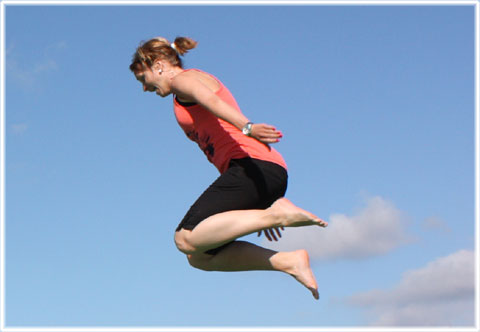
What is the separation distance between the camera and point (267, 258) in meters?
6.91

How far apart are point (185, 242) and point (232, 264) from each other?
581 millimetres

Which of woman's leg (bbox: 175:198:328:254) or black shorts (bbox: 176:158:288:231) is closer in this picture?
woman's leg (bbox: 175:198:328:254)

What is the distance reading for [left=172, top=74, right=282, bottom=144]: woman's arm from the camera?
5930 mm

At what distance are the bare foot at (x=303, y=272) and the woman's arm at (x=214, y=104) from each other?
1.49 m

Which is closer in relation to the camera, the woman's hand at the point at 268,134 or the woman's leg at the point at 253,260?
the woman's hand at the point at 268,134

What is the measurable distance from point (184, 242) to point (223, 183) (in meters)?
0.65

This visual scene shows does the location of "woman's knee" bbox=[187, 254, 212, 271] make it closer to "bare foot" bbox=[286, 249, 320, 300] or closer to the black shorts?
the black shorts

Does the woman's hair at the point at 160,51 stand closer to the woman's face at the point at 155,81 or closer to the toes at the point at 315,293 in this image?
the woman's face at the point at 155,81

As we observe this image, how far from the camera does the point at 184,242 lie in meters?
6.67

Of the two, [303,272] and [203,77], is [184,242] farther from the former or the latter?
[203,77]

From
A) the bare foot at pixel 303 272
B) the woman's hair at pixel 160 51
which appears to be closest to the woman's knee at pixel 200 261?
the bare foot at pixel 303 272

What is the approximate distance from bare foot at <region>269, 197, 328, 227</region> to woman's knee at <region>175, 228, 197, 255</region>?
2.67 feet

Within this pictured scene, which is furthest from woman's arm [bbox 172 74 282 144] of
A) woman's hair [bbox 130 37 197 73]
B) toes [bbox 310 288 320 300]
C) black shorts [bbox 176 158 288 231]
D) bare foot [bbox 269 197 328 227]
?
toes [bbox 310 288 320 300]

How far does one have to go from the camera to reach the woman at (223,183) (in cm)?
646
